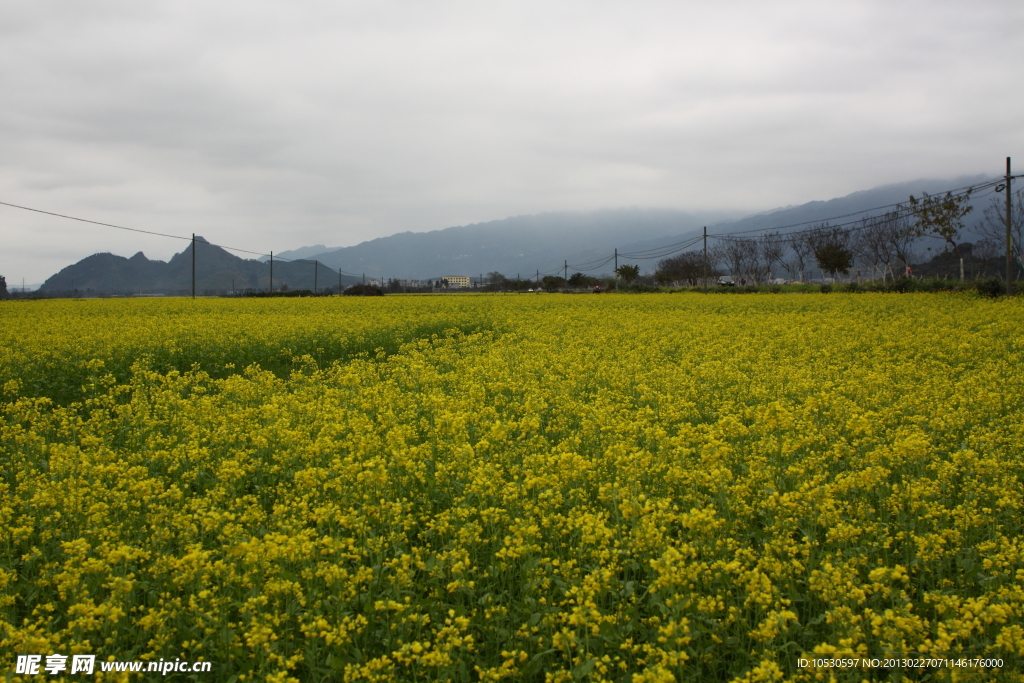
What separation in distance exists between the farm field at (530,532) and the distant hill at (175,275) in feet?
451

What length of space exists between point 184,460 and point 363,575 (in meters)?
3.55

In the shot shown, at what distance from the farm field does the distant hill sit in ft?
451

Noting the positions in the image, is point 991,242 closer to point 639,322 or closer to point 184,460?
point 639,322

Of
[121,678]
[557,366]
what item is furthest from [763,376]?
[121,678]

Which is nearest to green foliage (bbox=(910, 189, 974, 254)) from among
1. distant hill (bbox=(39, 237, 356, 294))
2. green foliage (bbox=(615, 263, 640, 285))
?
green foliage (bbox=(615, 263, 640, 285))

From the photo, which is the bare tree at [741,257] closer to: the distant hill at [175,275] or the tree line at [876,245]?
the tree line at [876,245]

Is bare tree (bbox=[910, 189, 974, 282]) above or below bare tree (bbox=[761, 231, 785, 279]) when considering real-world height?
below

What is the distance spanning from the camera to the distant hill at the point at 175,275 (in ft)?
488

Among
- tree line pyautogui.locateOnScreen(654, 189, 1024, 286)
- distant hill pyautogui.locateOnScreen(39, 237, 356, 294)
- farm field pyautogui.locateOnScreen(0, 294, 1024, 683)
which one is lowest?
farm field pyautogui.locateOnScreen(0, 294, 1024, 683)

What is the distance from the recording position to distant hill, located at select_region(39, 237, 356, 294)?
14875cm

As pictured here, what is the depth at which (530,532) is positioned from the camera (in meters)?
3.84

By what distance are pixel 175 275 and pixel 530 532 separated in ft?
653

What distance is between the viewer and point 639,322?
757 inches

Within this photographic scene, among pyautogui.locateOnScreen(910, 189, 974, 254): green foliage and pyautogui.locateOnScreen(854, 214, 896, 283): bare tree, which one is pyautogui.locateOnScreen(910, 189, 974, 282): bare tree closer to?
pyautogui.locateOnScreen(910, 189, 974, 254): green foliage
